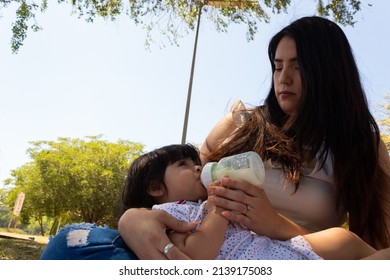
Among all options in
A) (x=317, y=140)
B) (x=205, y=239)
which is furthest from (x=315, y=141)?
(x=205, y=239)

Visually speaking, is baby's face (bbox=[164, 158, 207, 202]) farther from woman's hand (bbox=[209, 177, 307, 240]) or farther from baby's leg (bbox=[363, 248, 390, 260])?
baby's leg (bbox=[363, 248, 390, 260])

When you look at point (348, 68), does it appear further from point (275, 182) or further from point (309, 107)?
point (275, 182)

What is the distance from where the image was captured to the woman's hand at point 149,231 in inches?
49.4

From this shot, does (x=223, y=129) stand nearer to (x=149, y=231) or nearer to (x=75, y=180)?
(x=149, y=231)

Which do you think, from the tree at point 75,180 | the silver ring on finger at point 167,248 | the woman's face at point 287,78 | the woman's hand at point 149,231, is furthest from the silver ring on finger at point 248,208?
the tree at point 75,180

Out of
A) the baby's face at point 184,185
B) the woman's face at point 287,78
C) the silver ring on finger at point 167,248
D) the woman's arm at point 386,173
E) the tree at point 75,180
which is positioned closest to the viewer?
the silver ring on finger at point 167,248

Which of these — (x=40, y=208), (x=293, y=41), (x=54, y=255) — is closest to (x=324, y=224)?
(x=293, y=41)

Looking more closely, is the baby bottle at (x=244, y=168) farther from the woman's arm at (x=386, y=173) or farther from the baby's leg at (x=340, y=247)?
the woman's arm at (x=386, y=173)

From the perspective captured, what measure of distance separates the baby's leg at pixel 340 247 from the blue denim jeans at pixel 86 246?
0.57 metres

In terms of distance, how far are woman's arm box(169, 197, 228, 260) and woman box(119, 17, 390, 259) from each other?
0.75 ft

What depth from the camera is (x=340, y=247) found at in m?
1.35

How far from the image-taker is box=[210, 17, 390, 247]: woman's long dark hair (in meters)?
1.84

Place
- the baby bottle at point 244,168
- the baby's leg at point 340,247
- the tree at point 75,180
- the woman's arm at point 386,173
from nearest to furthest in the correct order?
1. the baby's leg at point 340,247
2. the baby bottle at point 244,168
3. the woman's arm at point 386,173
4. the tree at point 75,180

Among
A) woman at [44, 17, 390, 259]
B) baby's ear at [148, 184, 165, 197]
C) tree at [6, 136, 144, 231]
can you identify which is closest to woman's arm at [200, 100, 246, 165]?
woman at [44, 17, 390, 259]
